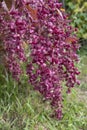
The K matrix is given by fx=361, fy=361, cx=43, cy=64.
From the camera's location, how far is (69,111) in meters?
3.18

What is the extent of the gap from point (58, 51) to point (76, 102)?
115 cm

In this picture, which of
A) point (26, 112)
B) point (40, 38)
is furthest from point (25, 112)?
point (40, 38)

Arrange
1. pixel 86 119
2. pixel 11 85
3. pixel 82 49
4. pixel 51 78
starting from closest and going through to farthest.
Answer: pixel 51 78 < pixel 11 85 < pixel 86 119 < pixel 82 49

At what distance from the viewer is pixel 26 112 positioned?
2861 millimetres

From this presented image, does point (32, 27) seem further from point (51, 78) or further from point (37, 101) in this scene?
point (37, 101)

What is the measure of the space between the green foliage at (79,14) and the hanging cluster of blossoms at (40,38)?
2585 millimetres

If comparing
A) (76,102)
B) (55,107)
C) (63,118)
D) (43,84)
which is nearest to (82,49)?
(76,102)

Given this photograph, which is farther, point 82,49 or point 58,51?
point 82,49

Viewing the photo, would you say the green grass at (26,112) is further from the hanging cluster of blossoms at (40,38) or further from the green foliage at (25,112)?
the hanging cluster of blossoms at (40,38)

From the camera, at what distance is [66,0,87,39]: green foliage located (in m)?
5.04

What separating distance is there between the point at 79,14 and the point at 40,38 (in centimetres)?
304

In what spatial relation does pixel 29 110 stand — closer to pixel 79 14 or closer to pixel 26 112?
pixel 26 112

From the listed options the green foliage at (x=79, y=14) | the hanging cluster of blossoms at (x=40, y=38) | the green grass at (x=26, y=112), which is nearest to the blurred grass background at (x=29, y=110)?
the green grass at (x=26, y=112)

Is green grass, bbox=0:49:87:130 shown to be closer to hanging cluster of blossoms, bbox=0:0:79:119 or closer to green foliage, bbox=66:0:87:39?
hanging cluster of blossoms, bbox=0:0:79:119
